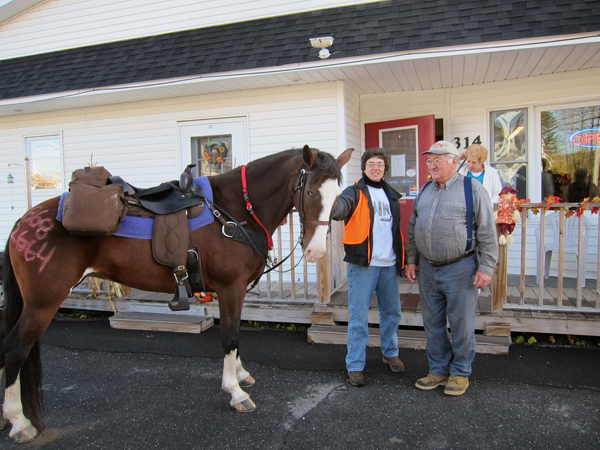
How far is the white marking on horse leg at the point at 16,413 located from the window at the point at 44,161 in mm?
5520

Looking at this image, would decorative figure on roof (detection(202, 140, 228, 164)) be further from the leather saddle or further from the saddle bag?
the saddle bag

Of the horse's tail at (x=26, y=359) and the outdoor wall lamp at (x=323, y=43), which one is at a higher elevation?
the outdoor wall lamp at (x=323, y=43)

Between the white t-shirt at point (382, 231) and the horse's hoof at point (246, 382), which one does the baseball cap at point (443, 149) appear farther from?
the horse's hoof at point (246, 382)

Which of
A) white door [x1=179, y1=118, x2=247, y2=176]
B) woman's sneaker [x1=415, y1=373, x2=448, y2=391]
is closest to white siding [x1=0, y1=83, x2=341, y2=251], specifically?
white door [x1=179, y1=118, x2=247, y2=176]

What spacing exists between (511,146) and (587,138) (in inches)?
35.8

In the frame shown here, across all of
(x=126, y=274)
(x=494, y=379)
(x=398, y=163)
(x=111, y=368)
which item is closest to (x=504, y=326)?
(x=494, y=379)

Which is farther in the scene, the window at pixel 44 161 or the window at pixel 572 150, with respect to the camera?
the window at pixel 44 161

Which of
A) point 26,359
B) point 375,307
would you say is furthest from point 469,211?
point 26,359

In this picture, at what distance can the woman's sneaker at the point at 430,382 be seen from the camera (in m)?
3.33

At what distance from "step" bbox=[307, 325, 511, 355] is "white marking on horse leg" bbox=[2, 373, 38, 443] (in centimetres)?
255

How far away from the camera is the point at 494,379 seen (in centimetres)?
348

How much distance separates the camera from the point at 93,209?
2748 millimetres

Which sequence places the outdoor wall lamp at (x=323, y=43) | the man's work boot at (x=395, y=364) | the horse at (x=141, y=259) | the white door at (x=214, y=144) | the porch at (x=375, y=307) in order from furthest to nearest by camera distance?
the white door at (x=214, y=144) < the outdoor wall lamp at (x=323, y=43) < the porch at (x=375, y=307) < the man's work boot at (x=395, y=364) < the horse at (x=141, y=259)

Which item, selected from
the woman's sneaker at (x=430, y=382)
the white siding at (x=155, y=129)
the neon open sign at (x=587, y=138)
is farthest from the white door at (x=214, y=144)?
the neon open sign at (x=587, y=138)
